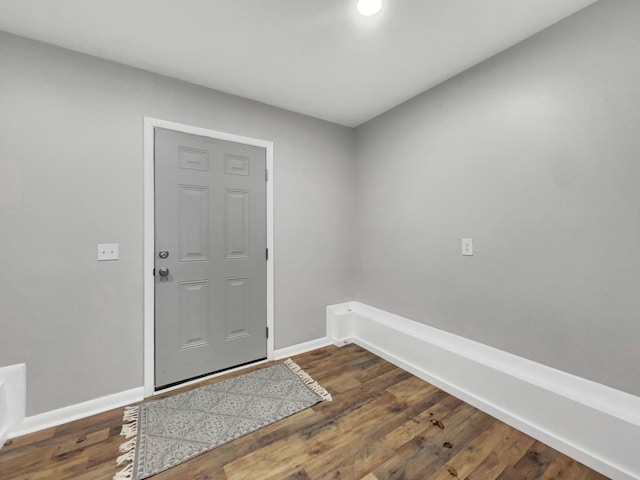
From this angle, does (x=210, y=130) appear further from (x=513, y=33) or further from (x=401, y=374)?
(x=401, y=374)

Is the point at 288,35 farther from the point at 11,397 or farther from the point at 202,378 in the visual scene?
the point at 11,397

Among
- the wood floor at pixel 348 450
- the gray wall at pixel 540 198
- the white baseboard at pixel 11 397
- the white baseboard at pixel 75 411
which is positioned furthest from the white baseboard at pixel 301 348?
the white baseboard at pixel 11 397

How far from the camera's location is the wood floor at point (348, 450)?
1.37 m

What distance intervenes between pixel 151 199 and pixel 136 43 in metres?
1.03

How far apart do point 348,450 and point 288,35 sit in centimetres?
254

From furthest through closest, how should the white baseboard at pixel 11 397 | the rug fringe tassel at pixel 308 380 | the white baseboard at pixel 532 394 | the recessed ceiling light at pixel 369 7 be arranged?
1. the rug fringe tassel at pixel 308 380
2. the white baseboard at pixel 11 397
3. the recessed ceiling light at pixel 369 7
4. the white baseboard at pixel 532 394

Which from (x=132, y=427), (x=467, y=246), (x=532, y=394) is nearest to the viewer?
(x=532, y=394)

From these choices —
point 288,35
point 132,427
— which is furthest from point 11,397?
point 288,35

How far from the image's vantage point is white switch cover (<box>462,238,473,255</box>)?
2080 millimetres

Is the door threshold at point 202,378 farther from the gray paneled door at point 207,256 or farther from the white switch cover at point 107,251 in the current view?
the white switch cover at point 107,251

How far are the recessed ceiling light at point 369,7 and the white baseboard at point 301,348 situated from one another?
2.70 meters

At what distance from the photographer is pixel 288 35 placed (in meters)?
1.70

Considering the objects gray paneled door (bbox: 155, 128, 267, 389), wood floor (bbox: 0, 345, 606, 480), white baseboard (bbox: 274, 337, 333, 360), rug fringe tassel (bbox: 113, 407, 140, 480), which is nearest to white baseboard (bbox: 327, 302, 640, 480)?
wood floor (bbox: 0, 345, 606, 480)

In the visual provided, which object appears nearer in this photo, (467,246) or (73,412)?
(73,412)
